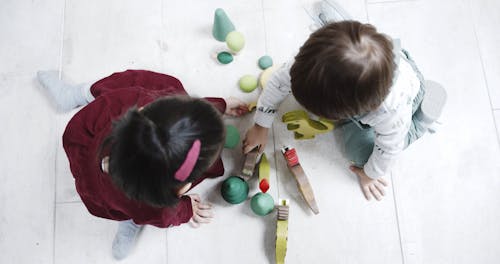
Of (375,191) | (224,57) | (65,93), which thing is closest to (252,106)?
(224,57)

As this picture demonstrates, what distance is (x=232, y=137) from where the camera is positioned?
0.95 metres

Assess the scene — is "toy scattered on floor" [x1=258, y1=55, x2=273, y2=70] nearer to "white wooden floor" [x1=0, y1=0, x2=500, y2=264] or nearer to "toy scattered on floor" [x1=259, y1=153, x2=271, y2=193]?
"white wooden floor" [x1=0, y1=0, x2=500, y2=264]

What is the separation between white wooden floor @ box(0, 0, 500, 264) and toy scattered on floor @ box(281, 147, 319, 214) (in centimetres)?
4

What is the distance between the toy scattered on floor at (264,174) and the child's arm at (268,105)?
3 centimetres

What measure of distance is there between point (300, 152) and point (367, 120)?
0.27 metres

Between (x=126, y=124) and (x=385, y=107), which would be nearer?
(x=126, y=124)

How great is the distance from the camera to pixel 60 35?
1.08 meters

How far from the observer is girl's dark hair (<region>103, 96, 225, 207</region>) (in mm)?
499

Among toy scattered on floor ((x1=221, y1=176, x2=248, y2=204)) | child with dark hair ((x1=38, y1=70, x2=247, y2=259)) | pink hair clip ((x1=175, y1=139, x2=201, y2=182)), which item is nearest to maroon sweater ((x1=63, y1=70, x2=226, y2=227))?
child with dark hair ((x1=38, y1=70, x2=247, y2=259))

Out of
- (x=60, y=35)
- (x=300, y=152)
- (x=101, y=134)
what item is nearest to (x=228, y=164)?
(x=300, y=152)

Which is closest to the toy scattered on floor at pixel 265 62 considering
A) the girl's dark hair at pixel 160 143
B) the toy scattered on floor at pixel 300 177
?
the toy scattered on floor at pixel 300 177

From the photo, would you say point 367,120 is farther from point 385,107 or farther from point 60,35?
point 60,35

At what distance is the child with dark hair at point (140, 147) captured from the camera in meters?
0.51

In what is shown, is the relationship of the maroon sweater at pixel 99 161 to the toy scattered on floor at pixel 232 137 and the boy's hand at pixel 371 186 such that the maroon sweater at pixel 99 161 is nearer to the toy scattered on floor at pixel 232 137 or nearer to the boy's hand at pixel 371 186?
the toy scattered on floor at pixel 232 137
